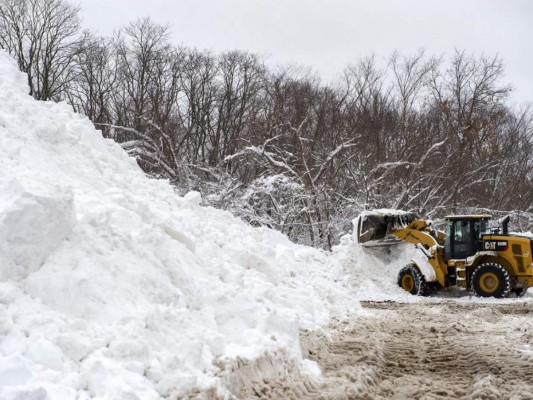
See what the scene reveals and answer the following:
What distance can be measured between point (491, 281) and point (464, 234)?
130 cm

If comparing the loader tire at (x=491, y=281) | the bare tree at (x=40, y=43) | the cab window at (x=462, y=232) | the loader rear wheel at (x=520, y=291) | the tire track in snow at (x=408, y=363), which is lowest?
the tire track in snow at (x=408, y=363)

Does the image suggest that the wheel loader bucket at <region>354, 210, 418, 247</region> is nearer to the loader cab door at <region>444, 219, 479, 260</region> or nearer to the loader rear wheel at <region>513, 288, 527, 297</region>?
the loader cab door at <region>444, 219, 479, 260</region>

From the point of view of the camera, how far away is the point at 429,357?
6.30m

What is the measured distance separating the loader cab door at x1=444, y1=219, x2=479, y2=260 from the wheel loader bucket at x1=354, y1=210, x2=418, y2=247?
5.52ft

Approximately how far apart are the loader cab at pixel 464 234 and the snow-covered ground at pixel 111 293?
6230 mm

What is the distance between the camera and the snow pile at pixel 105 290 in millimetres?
3732

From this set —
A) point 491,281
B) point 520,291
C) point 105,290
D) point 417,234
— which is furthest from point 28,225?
point 520,291

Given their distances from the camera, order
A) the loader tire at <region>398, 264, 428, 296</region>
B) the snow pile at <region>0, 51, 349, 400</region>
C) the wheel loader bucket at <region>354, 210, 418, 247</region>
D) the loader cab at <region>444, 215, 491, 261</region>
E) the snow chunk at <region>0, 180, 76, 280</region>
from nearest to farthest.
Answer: the snow pile at <region>0, 51, 349, 400</region> < the snow chunk at <region>0, 180, 76, 280</region> < the loader cab at <region>444, 215, 491, 261</region> < the loader tire at <region>398, 264, 428, 296</region> < the wheel loader bucket at <region>354, 210, 418, 247</region>

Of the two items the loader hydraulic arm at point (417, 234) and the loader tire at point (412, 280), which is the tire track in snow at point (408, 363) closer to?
the loader tire at point (412, 280)

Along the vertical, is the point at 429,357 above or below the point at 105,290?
below

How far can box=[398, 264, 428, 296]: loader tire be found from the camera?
1399 cm

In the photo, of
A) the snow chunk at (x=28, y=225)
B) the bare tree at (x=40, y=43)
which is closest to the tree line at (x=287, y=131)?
the bare tree at (x=40, y=43)

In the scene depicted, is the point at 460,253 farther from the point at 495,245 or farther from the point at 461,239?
the point at 495,245

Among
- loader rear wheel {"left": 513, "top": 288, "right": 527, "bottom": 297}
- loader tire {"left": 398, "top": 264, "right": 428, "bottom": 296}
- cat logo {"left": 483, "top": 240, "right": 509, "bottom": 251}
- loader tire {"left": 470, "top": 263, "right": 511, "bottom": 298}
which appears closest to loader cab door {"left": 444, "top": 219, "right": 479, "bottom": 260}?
cat logo {"left": 483, "top": 240, "right": 509, "bottom": 251}
